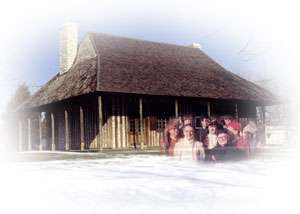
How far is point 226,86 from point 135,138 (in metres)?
6.96

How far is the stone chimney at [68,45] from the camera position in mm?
27848

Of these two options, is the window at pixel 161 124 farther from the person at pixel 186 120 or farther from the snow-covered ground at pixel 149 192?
the snow-covered ground at pixel 149 192

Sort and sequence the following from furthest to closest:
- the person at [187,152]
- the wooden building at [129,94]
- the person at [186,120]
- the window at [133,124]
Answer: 1. the person at [186,120]
2. the window at [133,124]
3. the wooden building at [129,94]
4. the person at [187,152]

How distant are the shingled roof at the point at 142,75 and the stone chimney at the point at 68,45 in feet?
1.94

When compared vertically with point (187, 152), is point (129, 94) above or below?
above

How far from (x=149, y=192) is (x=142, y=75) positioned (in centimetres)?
1712

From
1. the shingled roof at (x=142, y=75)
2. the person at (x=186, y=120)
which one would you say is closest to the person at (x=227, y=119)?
the shingled roof at (x=142, y=75)

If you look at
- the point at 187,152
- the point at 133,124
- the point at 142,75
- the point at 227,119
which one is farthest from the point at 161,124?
the point at 187,152

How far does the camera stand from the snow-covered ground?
5805mm

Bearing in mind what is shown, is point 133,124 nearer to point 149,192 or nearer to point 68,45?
point 68,45

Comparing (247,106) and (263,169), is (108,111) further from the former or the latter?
(263,169)

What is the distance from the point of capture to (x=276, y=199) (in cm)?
646

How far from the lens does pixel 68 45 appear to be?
28.0 m

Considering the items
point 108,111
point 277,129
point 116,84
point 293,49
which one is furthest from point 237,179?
point 277,129
